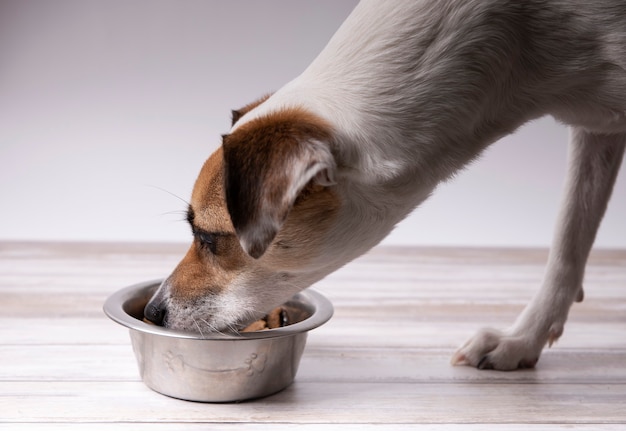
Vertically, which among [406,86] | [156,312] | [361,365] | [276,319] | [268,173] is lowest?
[361,365]

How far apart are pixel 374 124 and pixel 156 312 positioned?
62cm

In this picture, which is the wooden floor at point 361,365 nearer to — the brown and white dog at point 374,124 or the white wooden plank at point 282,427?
the white wooden plank at point 282,427

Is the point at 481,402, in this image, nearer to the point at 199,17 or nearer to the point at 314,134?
the point at 314,134

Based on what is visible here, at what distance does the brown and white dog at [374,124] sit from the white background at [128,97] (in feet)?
6.87

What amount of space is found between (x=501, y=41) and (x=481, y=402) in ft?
2.49

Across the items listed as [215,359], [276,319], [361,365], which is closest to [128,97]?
[276,319]

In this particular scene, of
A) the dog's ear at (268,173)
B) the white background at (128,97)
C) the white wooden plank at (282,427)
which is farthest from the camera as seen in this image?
the white background at (128,97)

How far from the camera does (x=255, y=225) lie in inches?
50.6

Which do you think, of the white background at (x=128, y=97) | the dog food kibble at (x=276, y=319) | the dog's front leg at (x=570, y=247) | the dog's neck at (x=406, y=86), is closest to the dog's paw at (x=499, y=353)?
the dog's front leg at (x=570, y=247)

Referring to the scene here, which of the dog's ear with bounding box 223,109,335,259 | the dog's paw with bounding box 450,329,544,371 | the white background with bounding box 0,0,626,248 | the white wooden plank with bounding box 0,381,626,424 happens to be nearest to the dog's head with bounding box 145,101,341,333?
the dog's ear with bounding box 223,109,335,259

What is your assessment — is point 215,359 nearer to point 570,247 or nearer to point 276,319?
point 276,319

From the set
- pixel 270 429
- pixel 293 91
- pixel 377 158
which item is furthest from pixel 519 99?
pixel 270 429

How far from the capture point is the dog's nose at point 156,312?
65.0 inches

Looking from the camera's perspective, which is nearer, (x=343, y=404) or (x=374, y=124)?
(x=374, y=124)
